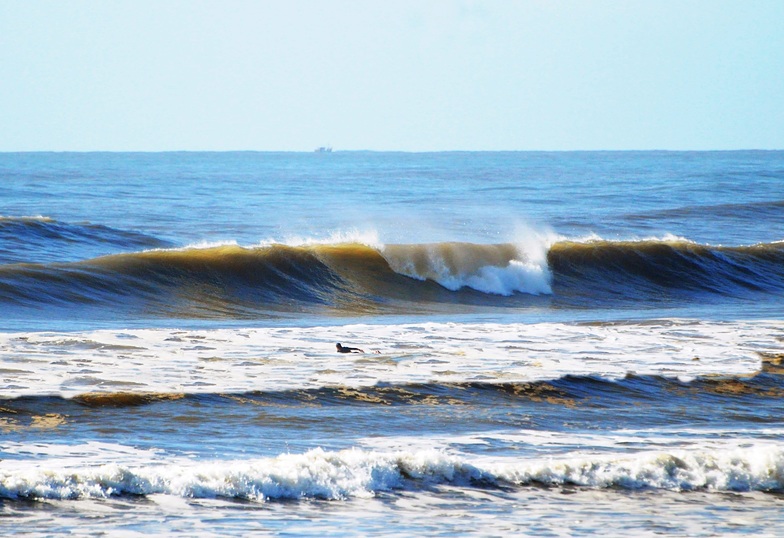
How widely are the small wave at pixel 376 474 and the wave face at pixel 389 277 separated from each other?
7635mm

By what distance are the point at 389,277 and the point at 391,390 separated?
923 cm

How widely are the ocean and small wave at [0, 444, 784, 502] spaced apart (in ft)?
0.05

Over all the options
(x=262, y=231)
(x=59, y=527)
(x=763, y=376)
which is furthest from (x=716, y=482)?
(x=262, y=231)

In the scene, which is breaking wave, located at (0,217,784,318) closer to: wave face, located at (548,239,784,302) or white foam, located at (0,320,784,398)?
wave face, located at (548,239,784,302)

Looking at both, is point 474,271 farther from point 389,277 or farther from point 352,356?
point 352,356

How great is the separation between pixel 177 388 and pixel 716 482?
4333mm

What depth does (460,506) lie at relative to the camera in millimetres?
5863

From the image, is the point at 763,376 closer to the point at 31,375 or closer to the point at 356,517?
the point at 356,517

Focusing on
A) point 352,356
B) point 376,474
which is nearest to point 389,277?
point 352,356

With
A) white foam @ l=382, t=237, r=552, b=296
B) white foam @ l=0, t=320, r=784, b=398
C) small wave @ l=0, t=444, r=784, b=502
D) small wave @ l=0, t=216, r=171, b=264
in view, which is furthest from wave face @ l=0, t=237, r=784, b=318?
small wave @ l=0, t=444, r=784, b=502

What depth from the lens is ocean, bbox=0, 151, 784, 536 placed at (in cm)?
579

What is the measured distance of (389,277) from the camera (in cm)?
1769

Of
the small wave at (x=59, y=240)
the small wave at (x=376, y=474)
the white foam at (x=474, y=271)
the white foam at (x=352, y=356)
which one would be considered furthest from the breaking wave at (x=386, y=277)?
the small wave at (x=376, y=474)

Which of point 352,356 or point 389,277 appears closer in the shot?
point 352,356
